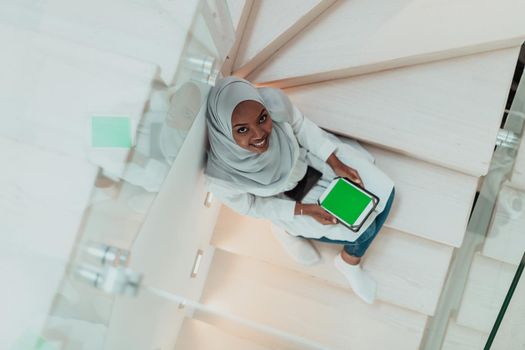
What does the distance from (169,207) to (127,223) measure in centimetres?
45

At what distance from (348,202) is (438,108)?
62cm

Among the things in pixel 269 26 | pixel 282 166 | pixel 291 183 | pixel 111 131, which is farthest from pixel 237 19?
pixel 111 131

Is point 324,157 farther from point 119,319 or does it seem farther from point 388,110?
point 119,319

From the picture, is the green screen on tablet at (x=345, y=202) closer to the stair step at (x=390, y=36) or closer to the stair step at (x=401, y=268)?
the stair step at (x=401, y=268)

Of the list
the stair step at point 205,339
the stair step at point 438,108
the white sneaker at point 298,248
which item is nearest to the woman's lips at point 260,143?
the stair step at point 438,108

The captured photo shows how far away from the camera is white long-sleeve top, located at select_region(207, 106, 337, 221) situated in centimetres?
221

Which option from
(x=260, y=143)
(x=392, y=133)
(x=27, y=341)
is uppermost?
(x=392, y=133)

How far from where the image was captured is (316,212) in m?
2.33

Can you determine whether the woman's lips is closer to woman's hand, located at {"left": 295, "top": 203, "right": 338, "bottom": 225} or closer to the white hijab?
the white hijab

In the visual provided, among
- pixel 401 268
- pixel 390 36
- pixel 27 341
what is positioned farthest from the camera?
pixel 401 268

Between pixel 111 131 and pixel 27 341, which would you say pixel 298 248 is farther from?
pixel 27 341

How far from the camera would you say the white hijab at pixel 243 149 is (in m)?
1.84

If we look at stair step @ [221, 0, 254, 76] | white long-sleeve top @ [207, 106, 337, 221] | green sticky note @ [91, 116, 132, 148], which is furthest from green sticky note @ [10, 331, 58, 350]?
stair step @ [221, 0, 254, 76]

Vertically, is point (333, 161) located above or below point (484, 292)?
above
